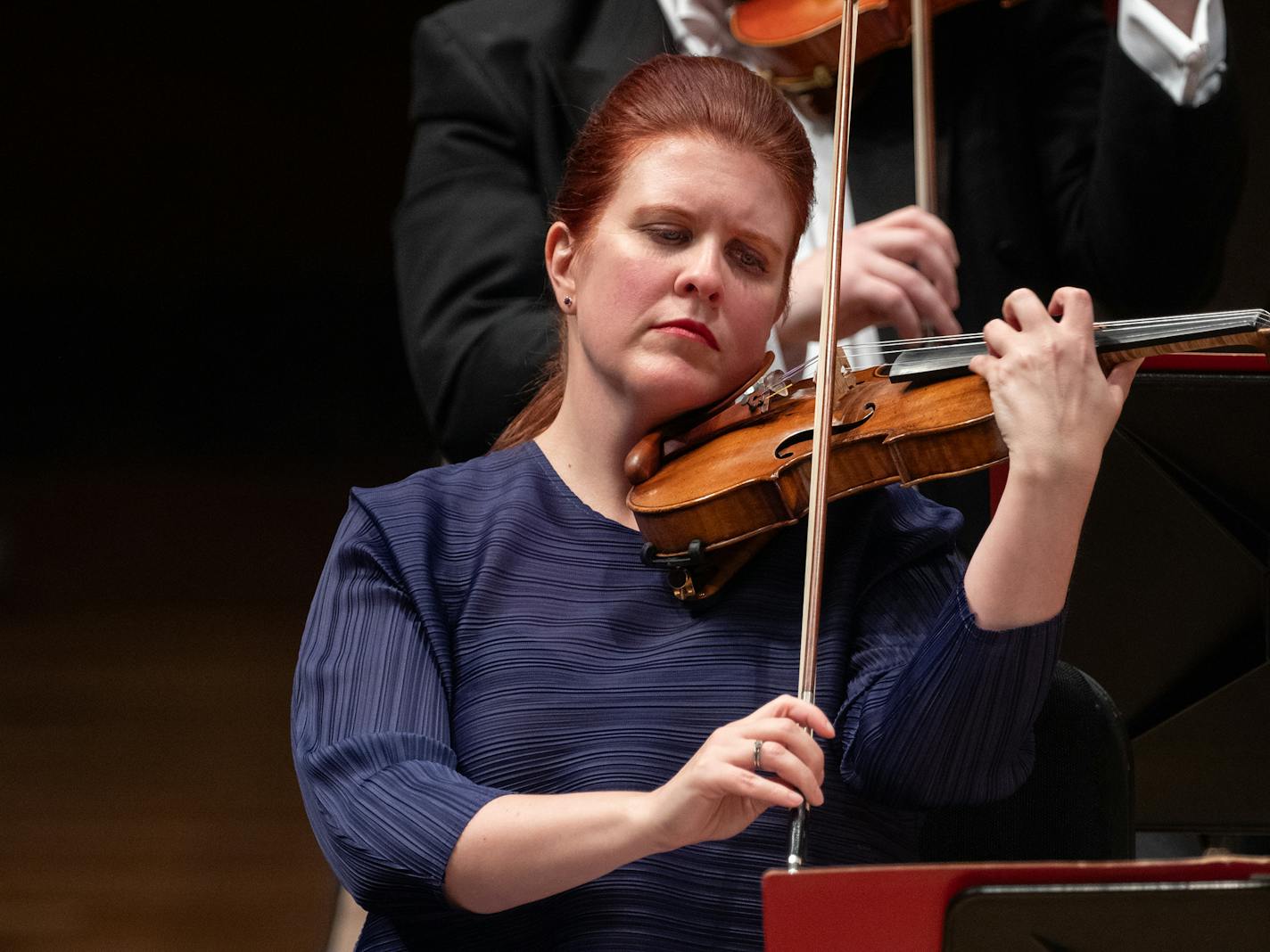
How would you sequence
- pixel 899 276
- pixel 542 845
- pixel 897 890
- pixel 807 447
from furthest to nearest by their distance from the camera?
pixel 899 276, pixel 807 447, pixel 542 845, pixel 897 890

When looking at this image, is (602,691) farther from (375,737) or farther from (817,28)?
(817,28)

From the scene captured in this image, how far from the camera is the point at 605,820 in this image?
0.70 m

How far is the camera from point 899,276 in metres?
1.06

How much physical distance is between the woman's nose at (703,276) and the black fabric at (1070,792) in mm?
259

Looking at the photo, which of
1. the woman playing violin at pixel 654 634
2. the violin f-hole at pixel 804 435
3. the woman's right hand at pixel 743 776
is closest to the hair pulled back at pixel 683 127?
the woman playing violin at pixel 654 634

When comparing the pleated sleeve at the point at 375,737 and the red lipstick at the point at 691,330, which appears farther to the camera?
the red lipstick at the point at 691,330

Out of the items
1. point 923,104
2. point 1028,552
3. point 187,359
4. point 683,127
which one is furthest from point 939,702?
point 187,359

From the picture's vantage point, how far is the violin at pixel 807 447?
2.48 feet

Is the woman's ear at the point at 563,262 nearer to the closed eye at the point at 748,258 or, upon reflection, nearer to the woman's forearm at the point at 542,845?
the closed eye at the point at 748,258

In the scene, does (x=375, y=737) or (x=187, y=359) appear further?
(x=187, y=359)

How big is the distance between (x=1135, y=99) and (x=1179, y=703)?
431 mm

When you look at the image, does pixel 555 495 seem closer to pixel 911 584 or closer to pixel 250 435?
pixel 911 584

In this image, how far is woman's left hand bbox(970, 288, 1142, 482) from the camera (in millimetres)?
719

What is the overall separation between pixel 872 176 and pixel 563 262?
1.41 ft
